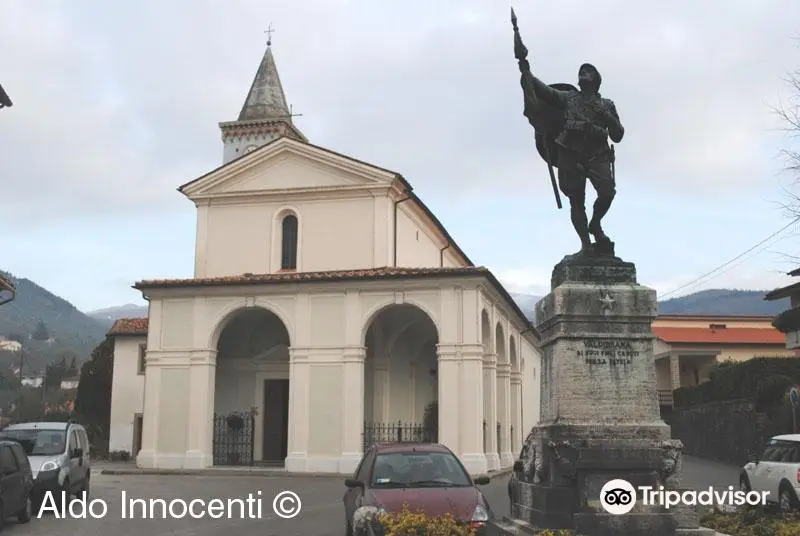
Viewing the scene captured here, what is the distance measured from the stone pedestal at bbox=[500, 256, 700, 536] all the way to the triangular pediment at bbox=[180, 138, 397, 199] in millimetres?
18793

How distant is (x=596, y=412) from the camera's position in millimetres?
7965

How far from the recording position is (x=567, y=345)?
812 centimetres

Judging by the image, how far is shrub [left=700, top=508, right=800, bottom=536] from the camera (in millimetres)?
8156

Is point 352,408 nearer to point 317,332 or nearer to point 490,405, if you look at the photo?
point 317,332

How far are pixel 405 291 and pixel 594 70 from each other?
15274mm

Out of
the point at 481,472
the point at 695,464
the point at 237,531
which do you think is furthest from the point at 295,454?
Result: the point at 695,464

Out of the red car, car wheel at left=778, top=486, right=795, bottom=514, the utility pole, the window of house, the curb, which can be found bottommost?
the curb

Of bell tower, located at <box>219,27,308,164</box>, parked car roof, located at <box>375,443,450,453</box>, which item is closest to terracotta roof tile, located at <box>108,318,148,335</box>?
bell tower, located at <box>219,27,308,164</box>

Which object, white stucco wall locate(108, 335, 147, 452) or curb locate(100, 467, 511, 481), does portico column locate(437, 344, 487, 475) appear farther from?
white stucco wall locate(108, 335, 147, 452)

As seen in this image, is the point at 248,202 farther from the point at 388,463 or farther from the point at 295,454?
the point at 388,463

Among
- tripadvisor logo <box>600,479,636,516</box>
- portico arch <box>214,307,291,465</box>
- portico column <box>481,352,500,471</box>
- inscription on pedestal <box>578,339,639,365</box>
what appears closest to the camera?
tripadvisor logo <box>600,479,636,516</box>

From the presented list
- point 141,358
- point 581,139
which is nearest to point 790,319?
point 581,139

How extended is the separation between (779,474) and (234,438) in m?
17.5

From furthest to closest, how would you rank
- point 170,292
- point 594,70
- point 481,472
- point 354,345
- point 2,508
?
point 170,292, point 354,345, point 481,472, point 2,508, point 594,70
